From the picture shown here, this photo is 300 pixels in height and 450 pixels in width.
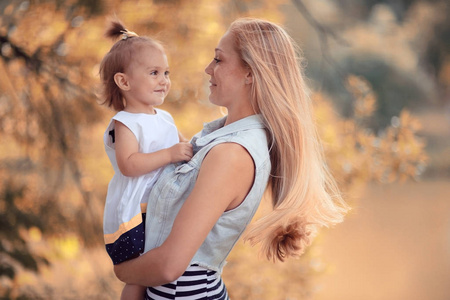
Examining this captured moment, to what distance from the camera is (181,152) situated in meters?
1.37

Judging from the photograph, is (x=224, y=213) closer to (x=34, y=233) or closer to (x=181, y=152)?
(x=181, y=152)

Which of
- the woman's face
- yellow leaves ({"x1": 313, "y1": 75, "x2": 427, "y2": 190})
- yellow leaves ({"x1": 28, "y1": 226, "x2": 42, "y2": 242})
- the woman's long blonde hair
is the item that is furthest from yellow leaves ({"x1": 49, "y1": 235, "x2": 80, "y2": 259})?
the woman's face

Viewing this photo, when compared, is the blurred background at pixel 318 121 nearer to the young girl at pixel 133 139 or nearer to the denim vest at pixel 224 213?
the young girl at pixel 133 139

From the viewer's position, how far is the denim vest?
129 cm

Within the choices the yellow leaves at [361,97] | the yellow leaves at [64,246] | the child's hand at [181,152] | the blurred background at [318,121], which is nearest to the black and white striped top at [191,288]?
the child's hand at [181,152]

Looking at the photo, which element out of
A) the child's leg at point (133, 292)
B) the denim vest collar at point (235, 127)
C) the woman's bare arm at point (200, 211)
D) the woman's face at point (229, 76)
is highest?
the woman's face at point (229, 76)

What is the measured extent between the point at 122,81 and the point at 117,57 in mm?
76

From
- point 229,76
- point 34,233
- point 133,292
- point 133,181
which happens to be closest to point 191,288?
point 133,292

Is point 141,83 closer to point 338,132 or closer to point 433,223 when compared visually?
point 338,132

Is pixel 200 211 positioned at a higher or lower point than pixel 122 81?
lower

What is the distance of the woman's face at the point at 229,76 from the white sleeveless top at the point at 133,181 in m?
0.22

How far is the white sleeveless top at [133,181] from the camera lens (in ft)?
4.51

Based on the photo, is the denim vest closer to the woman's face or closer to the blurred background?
the woman's face

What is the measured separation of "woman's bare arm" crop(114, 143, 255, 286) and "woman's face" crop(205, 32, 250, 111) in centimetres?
20
